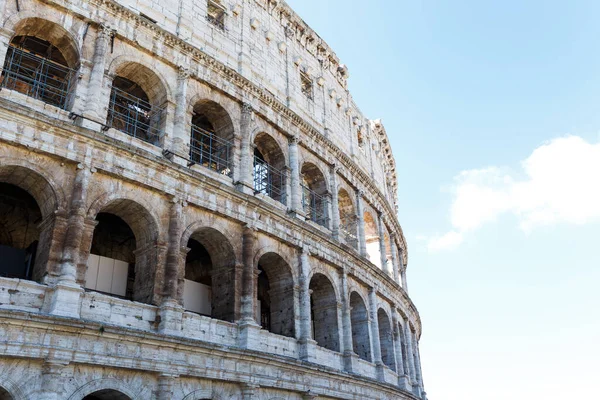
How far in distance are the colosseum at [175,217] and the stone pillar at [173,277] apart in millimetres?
33

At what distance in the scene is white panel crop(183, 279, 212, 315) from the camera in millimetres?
13820

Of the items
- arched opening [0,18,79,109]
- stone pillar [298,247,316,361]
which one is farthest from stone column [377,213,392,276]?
arched opening [0,18,79,109]

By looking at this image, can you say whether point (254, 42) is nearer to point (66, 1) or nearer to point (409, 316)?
point (66, 1)

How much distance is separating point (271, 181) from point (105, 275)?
20.6 feet

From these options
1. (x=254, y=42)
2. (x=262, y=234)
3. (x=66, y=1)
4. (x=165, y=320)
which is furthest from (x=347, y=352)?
(x=66, y=1)

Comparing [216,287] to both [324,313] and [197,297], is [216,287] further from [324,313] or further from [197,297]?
[324,313]

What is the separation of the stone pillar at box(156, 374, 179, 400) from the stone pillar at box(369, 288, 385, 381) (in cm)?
848

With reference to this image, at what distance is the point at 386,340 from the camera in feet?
65.9

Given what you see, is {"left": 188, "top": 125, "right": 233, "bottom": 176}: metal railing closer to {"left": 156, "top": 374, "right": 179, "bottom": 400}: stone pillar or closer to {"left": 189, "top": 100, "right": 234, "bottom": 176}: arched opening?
{"left": 189, "top": 100, "right": 234, "bottom": 176}: arched opening

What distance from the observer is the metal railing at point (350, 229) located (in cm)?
2011

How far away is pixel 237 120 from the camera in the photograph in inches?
616

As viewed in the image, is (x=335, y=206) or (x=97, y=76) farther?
(x=335, y=206)

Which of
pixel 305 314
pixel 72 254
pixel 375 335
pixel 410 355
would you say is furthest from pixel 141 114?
pixel 410 355

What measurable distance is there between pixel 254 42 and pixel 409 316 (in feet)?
41.6
